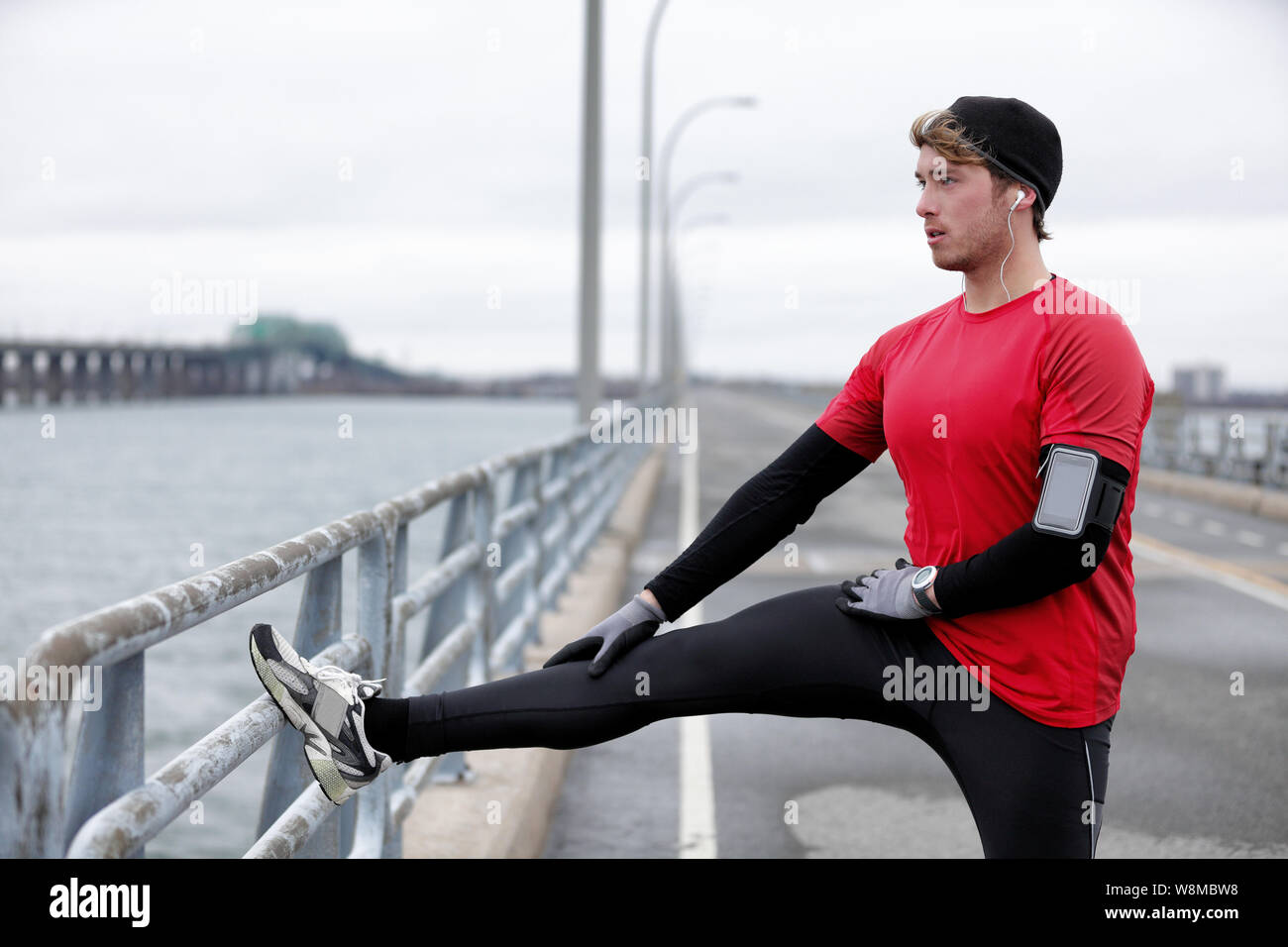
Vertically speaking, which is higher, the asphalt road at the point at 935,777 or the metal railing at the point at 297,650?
the metal railing at the point at 297,650

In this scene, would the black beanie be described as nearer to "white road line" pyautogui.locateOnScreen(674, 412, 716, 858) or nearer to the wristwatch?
the wristwatch

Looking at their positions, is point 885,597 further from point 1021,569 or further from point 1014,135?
point 1014,135

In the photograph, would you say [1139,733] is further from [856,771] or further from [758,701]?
[758,701]

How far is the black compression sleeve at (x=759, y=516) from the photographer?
11.5ft

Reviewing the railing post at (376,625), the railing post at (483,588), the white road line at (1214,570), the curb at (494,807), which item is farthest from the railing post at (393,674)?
the white road line at (1214,570)

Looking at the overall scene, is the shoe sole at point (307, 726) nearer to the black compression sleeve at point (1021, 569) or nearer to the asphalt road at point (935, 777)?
the black compression sleeve at point (1021, 569)

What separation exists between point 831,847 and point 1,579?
59.4 metres

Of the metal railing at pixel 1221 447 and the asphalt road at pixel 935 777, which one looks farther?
the metal railing at pixel 1221 447

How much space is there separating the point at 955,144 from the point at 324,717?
1.72m

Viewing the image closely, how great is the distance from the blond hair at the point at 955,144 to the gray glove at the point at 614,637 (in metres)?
1.11

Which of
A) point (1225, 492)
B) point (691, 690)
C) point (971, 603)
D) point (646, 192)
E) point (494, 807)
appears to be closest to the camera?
point (971, 603)

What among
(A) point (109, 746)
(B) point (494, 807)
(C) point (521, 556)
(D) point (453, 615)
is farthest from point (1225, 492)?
(A) point (109, 746)

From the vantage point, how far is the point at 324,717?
125 inches
